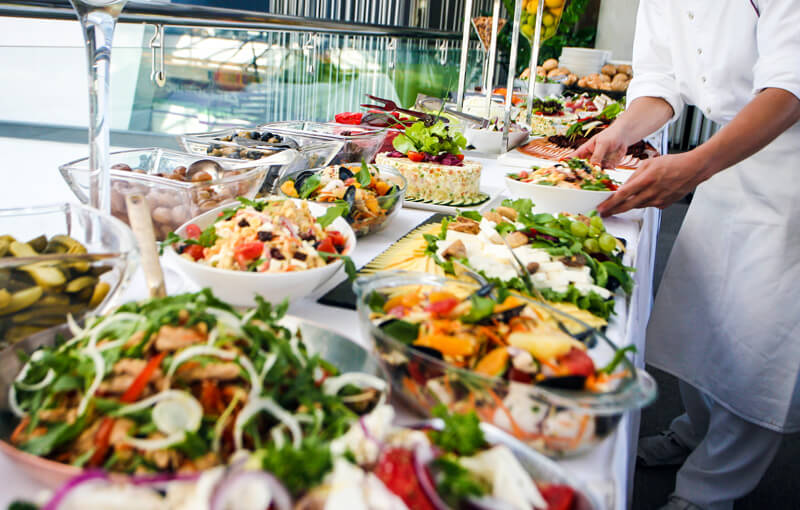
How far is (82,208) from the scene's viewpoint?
0.78m

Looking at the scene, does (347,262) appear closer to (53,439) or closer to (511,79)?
(53,439)

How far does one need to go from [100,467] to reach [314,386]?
0.58 feet

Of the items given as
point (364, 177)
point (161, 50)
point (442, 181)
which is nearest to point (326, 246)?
point (364, 177)

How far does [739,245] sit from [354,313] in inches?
48.6

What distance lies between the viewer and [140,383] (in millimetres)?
499

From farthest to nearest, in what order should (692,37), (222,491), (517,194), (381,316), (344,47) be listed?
1. (344,47)
2. (692,37)
3. (517,194)
4. (381,316)
5. (222,491)

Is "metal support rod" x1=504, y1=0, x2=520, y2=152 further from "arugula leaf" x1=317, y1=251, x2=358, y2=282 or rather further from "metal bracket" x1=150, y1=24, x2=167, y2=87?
"arugula leaf" x1=317, y1=251, x2=358, y2=282

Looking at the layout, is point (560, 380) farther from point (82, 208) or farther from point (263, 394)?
point (82, 208)

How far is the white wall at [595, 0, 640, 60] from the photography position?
8039 mm

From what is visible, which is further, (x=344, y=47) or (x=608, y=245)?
(x=344, y=47)

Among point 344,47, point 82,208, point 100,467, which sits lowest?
point 100,467

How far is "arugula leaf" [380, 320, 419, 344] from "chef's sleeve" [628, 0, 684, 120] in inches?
63.4

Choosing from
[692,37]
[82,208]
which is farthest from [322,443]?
[692,37]

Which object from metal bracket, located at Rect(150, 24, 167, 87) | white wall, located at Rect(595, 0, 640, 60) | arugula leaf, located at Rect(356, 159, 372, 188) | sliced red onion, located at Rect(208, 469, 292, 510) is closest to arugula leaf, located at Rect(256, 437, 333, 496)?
sliced red onion, located at Rect(208, 469, 292, 510)
